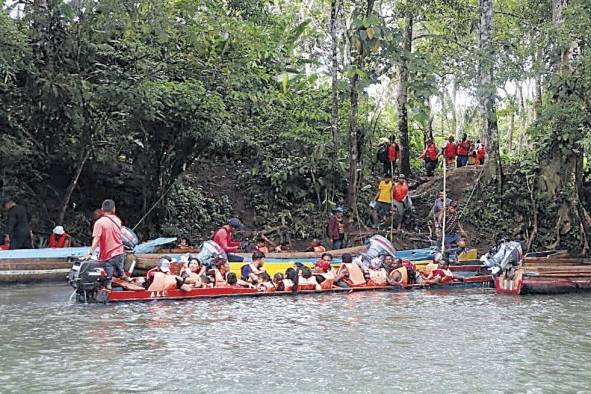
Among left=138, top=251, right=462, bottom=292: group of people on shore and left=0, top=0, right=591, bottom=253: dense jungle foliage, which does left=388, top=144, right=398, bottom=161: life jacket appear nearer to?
left=0, top=0, right=591, bottom=253: dense jungle foliage

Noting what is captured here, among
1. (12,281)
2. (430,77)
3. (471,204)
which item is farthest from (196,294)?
(471,204)

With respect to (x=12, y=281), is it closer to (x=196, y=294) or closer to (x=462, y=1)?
(x=196, y=294)

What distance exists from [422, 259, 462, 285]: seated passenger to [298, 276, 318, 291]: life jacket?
2.64m

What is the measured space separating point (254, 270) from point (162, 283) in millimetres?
2050

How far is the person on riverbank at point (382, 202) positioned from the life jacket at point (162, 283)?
32.8 feet

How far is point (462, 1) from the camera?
26250mm

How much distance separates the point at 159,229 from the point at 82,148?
146 inches

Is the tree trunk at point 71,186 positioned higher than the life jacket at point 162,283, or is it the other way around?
the tree trunk at point 71,186

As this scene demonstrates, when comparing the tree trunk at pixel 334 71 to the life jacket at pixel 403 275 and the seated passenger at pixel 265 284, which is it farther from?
the seated passenger at pixel 265 284

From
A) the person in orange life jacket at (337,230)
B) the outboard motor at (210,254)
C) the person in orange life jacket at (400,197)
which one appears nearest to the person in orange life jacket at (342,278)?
the outboard motor at (210,254)

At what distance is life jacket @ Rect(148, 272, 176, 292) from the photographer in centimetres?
1388

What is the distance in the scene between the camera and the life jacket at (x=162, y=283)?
45.5 ft

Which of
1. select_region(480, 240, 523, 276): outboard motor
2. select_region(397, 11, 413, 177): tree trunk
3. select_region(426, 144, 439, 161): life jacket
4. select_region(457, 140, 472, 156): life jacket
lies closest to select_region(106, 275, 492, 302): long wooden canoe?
select_region(480, 240, 523, 276): outboard motor

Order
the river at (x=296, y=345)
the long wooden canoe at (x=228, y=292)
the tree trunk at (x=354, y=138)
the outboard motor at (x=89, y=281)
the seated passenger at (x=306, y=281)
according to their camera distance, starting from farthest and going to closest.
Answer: the tree trunk at (x=354, y=138) → the seated passenger at (x=306, y=281) → the long wooden canoe at (x=228, y=292) → the outboard motor at (x=89, y=281) → the river at (x=296, y=345)
